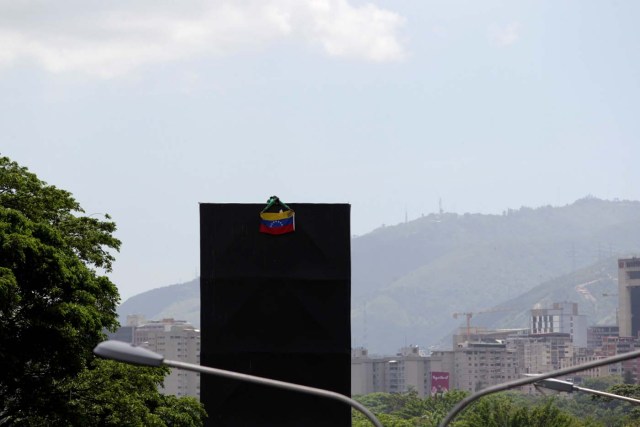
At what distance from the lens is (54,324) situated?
2028 inches

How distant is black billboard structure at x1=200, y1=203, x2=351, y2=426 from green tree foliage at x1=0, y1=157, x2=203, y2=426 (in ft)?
14.9

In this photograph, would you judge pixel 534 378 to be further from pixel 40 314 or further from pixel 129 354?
pixel 40 314

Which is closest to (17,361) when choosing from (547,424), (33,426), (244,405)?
(33,426)

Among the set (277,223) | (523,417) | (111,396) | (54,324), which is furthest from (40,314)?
(523,417)

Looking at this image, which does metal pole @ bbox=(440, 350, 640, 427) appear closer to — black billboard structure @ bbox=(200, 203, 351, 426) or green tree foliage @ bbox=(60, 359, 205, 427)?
black billboard structure @ bbox=(200, 203, 351, 426)

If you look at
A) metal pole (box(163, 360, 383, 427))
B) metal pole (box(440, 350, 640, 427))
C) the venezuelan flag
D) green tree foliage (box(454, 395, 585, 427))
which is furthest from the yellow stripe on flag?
green tree foliage (box(454, 395, 585, 427))

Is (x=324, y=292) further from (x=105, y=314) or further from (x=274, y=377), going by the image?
(x=105, y=314)

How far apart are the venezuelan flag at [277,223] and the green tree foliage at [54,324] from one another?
674 centimetres

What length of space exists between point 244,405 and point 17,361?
811 centimetres

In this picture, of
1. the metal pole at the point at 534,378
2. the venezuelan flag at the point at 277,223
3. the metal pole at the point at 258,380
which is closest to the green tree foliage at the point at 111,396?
the venezuelan flag at the point at 277,223

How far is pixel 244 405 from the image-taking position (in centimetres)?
5234

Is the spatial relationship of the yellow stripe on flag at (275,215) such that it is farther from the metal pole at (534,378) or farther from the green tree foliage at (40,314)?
the metal pole at (534,378)

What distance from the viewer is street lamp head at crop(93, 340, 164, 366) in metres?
23.9

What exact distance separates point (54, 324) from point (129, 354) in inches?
1112
